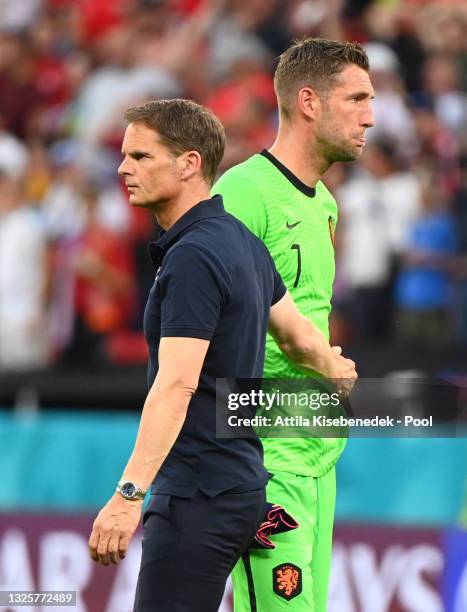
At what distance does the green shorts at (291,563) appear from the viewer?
4.40m

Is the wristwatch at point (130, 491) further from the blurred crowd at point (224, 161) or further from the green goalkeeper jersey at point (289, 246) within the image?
the blurred crowd at point (224, 161)

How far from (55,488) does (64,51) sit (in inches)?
210

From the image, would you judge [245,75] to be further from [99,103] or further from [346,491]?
[346,491]

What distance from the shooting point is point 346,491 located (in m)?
8.02

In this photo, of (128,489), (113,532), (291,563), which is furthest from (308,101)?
(113,532)

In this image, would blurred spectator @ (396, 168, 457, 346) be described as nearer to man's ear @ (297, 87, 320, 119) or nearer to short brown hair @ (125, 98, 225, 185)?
man's ear @ (297, 87, 320, 119)

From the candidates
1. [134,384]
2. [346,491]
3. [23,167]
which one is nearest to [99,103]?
[23,167]

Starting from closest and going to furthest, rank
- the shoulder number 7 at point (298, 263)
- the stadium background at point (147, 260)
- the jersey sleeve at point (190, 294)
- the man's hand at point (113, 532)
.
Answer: the man's hand at point (113, 532) → the jersey sleeve at point (190, 294) → the shoulder number 7 at point (298, 263) → the stadium background at point (147, 260)

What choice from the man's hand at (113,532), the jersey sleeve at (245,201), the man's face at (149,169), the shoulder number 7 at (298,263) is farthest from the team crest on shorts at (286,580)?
the man's face at (149,169)

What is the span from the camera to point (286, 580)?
440cm

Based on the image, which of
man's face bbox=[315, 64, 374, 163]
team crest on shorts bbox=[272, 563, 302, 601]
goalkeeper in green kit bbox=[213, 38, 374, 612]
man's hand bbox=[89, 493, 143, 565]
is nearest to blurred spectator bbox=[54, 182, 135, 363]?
goalkeeper in green kit bbox=[213, 38, 374, 612]

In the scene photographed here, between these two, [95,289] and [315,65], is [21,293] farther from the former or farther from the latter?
[315,65]

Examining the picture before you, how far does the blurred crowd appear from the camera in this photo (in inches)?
367

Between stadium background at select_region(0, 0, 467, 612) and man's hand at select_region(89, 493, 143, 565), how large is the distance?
3561 mm
